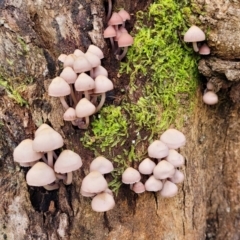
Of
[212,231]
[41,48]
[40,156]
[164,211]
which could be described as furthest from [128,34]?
[212,231]

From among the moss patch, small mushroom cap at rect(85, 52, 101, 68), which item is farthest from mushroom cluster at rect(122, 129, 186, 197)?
small mushroom cap at rect(85, 52, 101, 68)

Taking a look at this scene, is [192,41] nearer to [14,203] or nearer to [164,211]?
[164,211]

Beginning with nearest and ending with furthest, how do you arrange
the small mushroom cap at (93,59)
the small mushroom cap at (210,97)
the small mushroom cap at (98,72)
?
the small mushroom cap at (93,59), the small mushroom cap at (98,72), the small mushroom cap at (210,97)

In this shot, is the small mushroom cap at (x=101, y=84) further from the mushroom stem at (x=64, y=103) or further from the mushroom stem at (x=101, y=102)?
the mushroom stem at (x=64, y=103)

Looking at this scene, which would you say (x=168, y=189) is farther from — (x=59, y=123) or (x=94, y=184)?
(x=59, y=123)

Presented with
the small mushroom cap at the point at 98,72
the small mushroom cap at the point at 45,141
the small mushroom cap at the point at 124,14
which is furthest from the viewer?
the small mushroom cap at the point at 124,14

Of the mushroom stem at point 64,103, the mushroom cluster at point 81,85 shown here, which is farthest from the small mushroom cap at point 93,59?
the mushroom stem at point 64,103
